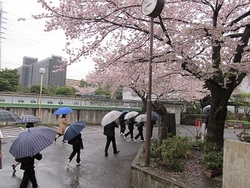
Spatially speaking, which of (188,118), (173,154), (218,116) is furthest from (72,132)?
(188,118)

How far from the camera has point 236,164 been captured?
439 centimetres

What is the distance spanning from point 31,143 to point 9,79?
28.9m

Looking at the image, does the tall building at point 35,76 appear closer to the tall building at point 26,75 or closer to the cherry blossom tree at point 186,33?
the tall building at point 26,75

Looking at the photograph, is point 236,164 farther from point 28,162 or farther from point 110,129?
point 110,129

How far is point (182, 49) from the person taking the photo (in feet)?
21.6

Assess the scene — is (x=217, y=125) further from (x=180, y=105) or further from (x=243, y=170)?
(x=180, y=105)

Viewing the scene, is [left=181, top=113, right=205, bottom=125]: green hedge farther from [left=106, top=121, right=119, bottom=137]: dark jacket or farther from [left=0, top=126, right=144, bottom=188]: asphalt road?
[left=106, top=121, right=119, bottom=137]: dark jacket

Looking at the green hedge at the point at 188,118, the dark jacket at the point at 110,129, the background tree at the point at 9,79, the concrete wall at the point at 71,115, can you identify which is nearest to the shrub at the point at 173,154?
the dark jacket at the point at 110,129

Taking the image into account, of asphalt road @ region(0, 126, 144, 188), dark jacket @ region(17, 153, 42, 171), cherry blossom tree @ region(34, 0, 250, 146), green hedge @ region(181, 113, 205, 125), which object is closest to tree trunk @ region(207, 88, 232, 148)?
cherry blossom tree @ region(34, 0, 250, 146)

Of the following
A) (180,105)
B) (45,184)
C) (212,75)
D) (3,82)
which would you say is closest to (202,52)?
(212,75)

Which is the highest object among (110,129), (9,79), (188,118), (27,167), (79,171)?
(9,79)

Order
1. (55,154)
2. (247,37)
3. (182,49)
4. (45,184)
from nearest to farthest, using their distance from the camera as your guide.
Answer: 1. (45,184)
2. (182,49)
3. (247,37)
4. (55,154)

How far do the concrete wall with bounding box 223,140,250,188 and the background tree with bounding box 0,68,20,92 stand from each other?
29495mm

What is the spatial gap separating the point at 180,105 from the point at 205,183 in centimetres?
2277
